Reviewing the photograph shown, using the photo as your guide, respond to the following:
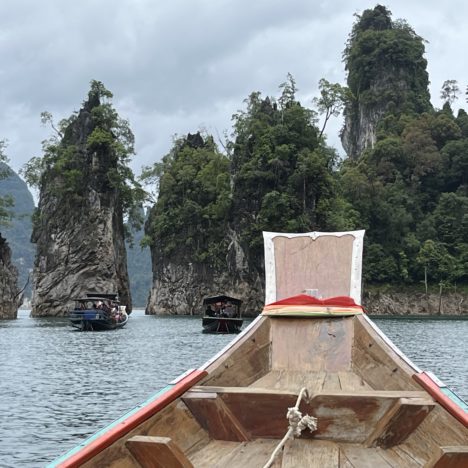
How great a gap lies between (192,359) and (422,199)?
182 ft

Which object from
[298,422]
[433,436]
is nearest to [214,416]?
[298,422]

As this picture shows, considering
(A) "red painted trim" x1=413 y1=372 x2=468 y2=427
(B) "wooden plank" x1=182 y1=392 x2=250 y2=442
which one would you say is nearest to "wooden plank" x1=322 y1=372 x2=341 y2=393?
(A) "red painted trim" x1=413 y1=372 x2=468 y2=427

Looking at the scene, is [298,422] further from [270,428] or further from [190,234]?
[190,234]

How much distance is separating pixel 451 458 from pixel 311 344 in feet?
13.2

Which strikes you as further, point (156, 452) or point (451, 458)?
point (156, 452)

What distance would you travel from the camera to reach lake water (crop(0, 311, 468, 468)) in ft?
30.5

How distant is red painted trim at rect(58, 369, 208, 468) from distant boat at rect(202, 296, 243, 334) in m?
29.0

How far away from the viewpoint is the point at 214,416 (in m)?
4.79

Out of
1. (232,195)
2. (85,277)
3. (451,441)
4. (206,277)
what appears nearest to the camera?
(451,441)

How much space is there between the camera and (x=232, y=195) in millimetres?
62125

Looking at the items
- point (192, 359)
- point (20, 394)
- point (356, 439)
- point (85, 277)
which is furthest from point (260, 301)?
point (356, 439)

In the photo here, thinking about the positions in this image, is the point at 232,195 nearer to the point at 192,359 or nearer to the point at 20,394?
the point at 192,359

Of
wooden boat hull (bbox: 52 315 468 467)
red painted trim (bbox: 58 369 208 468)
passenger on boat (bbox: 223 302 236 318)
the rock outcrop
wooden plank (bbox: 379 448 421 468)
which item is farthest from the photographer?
the rock outcrop

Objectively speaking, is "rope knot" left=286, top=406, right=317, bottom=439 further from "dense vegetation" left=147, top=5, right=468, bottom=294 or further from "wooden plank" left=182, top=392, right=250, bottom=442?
"dense vegetation" left=147, top=5, right=468, bottom=294
